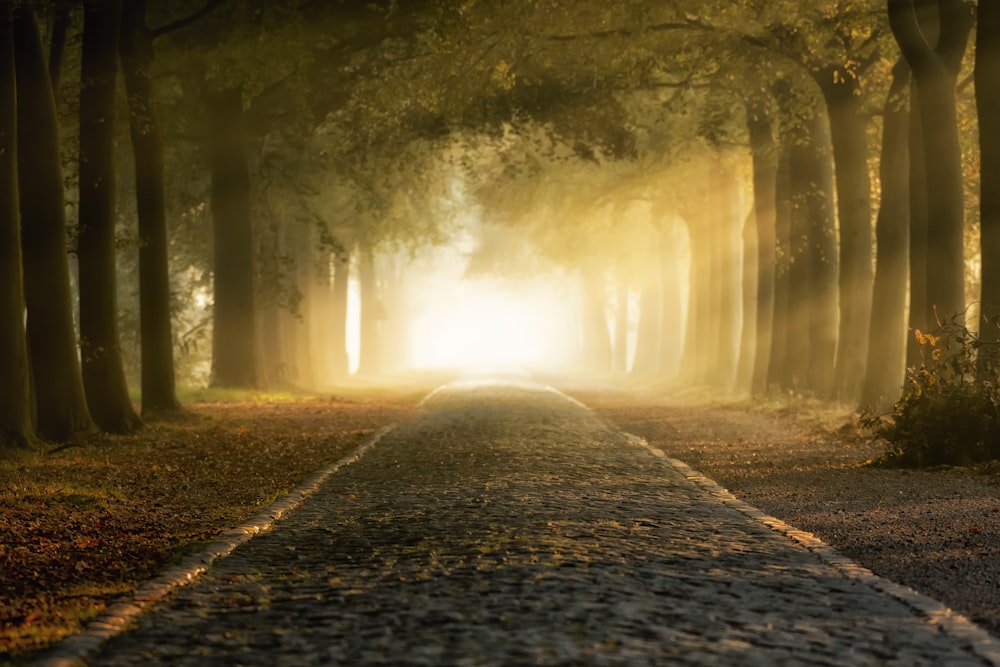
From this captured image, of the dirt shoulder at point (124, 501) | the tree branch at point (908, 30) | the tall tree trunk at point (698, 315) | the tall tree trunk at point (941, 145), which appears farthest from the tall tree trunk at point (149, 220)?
the tall tree trunk at point (698, 315)

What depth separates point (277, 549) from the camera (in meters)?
7.77

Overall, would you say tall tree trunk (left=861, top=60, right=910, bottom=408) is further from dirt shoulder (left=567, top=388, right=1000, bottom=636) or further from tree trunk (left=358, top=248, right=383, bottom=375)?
tree trunk (left=358, top=248, right=383, bottom=375)

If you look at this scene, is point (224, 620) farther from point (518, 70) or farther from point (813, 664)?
point (518, 70)

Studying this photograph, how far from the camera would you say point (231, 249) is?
88.6 feet

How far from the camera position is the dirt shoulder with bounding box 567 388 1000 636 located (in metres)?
7.08

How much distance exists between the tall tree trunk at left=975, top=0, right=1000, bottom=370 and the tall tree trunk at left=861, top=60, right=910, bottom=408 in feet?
15.1

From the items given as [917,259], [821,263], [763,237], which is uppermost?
[763,237]

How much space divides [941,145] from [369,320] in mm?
40596

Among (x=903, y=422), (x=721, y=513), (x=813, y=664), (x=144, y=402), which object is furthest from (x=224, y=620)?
(x=144, y=402)

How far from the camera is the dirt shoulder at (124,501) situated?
6488 mm

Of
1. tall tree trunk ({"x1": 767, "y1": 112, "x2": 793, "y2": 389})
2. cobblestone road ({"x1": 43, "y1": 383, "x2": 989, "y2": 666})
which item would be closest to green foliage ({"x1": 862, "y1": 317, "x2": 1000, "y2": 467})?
cobblestone road ({"x1": 43, "y1": 383, "x2": 989, "y2": 666})

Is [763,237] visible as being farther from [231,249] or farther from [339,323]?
[339,323]

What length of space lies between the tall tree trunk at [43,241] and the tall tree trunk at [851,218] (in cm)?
1199

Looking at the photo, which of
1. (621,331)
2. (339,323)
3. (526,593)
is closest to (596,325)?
(621,331)
